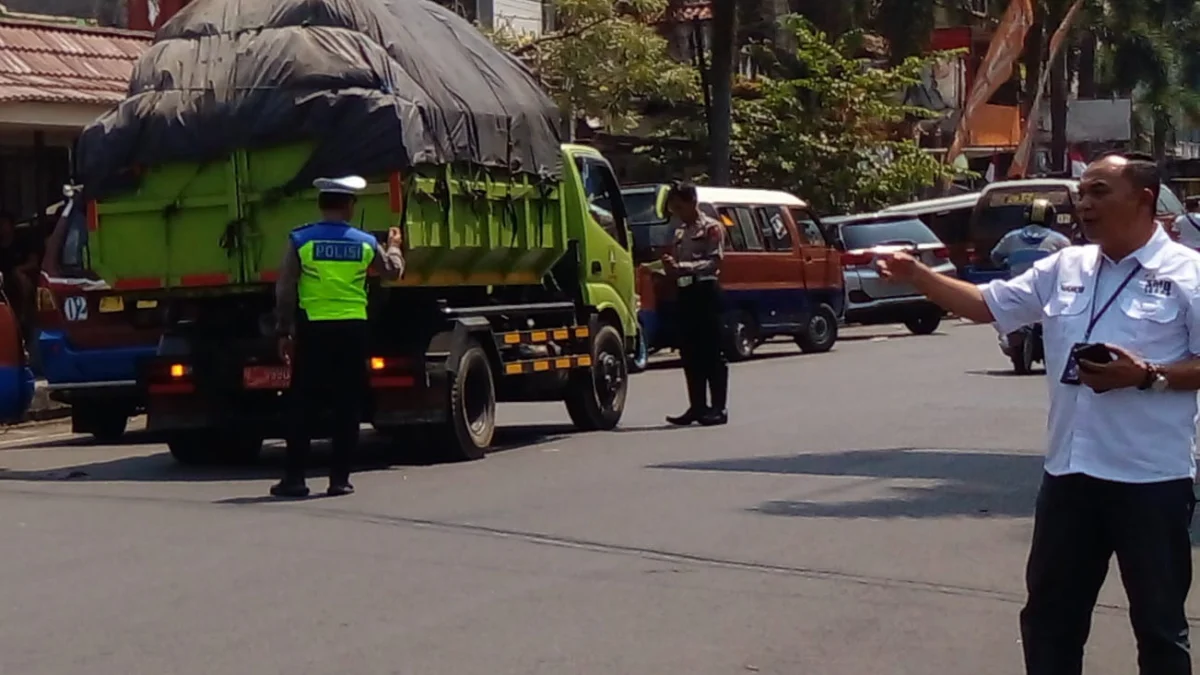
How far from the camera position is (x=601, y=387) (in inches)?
626

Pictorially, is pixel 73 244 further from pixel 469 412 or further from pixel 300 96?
pixel 469 412

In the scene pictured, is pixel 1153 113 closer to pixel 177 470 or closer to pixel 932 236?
pixel 932 236

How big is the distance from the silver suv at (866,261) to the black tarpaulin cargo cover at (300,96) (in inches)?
613

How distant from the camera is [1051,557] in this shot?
19.0 ft

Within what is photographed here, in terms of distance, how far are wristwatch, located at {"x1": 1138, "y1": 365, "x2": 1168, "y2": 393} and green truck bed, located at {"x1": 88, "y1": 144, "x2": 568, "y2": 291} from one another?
25.2ft

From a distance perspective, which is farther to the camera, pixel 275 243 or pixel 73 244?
pixel 73 244

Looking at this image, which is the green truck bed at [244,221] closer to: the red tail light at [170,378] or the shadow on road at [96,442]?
the red tail light at [170,378]

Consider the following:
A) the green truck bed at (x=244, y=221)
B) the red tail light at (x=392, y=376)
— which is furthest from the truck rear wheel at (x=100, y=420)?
the red tail light at (x=392, y=376)

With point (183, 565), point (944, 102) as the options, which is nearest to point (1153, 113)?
point (944, 102)

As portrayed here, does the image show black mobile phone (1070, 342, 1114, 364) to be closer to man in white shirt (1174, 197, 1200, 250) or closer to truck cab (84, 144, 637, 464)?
truck cab (84, 144, 637, 464)

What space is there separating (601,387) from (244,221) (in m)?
3.87

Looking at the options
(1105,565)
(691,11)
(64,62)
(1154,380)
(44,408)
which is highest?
(691,11)

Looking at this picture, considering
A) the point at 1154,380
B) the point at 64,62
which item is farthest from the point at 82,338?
the point at 1154,380

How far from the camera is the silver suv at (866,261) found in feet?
95.7
